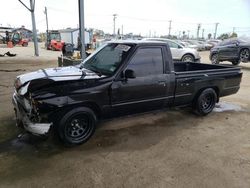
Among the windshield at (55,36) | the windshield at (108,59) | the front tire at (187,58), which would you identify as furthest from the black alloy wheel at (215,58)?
the windshield at (55,36)

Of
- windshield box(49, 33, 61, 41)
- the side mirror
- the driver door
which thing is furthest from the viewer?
windshield box(49, 33, 61, 41)

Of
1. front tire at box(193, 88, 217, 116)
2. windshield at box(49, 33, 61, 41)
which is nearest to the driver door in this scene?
front tire at box(193, 88, 217, 116)

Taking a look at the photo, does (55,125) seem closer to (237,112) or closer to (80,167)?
(80,167)

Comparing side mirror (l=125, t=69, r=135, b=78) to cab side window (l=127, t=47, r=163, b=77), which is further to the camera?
cab side window (l=127, t=47, r=163, b=77)

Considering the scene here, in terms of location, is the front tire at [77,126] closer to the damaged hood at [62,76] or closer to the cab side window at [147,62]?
the damaged hood at [62,76]

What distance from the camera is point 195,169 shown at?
3.56 meters

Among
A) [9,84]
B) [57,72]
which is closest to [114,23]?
[9,84]

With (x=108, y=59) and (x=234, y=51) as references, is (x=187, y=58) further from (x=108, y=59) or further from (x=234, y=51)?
(x=108, y=59)

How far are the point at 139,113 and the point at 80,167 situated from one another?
171 centimetres

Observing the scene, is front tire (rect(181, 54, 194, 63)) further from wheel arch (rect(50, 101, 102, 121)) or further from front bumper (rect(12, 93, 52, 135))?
front bumper (rect(12, 93, 52, 135))

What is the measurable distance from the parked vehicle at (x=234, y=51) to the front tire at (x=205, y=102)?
9836mm

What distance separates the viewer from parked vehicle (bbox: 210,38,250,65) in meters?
14.3

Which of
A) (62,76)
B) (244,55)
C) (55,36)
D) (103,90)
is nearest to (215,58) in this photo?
(244,55)

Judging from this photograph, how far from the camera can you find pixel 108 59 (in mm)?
4676
